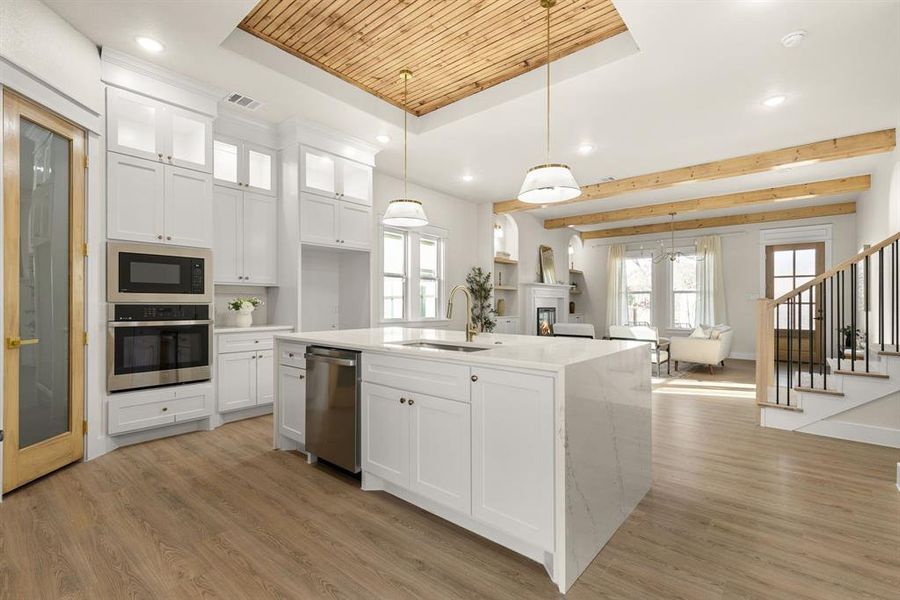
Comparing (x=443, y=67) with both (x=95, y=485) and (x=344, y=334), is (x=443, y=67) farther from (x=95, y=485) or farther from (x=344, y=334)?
(x=95, y=485)

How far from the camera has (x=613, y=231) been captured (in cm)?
1102

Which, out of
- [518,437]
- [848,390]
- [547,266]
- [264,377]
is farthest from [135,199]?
[547,266]

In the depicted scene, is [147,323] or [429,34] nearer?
[429,34]

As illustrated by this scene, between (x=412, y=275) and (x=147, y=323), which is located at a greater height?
(x=412, y=275)

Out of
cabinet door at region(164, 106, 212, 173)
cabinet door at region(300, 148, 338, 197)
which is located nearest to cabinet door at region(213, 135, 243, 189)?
cabinet door at region(164, 106, 212, 173)

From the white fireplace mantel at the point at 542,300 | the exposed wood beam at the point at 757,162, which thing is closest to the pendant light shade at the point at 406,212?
the exposed wood beam at the point at 757,162

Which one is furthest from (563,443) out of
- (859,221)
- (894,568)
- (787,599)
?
(859,221)

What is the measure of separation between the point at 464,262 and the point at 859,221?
6.93 meters

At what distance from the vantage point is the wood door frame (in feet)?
8.62

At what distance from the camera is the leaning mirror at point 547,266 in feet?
31.0

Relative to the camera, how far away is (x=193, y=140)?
402 cm

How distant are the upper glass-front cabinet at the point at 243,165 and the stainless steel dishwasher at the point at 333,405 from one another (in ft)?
Result: 7.85

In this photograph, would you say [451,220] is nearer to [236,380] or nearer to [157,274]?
[236,380]

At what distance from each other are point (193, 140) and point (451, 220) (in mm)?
4217
